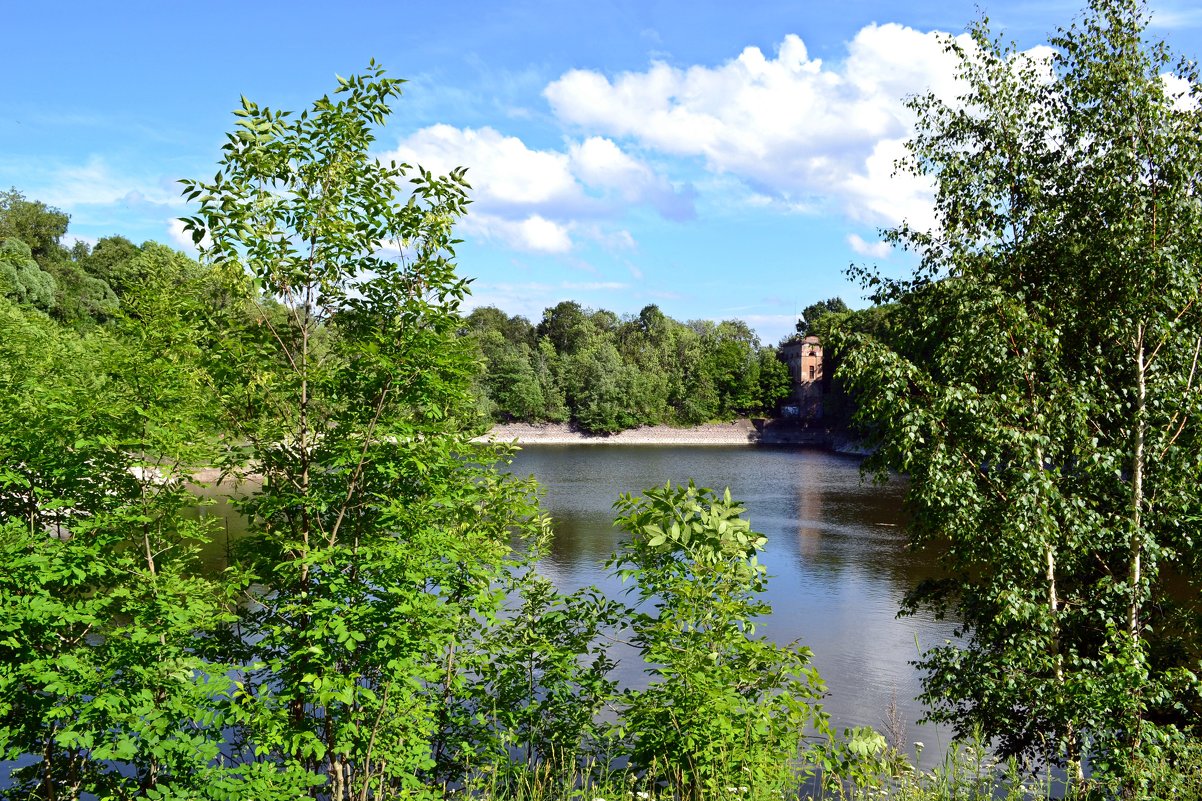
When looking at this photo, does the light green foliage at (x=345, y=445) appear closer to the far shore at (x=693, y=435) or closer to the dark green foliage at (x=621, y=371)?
the dark green foliage at (x=621, y=371)

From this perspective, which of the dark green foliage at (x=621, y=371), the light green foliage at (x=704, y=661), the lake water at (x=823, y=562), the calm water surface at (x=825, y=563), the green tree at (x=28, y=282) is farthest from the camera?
the dark green foliage at (x=621, y=371)

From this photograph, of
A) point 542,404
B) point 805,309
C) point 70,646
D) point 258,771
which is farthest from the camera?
point 805,309

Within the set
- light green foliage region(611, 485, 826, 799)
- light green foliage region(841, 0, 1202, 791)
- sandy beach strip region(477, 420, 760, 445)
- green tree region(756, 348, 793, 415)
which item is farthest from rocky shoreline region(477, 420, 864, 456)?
light green foliage region(611, 485, 826, 799)

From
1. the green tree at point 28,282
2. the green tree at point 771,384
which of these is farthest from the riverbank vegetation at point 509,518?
the green tree at point 771,384

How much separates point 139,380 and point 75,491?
105 cm

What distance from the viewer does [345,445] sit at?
5277mm

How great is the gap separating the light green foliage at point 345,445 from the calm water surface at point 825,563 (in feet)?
5.90

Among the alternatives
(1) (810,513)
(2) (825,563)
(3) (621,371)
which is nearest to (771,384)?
(3) (621,371)

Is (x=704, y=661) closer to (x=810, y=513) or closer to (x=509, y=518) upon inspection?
(x=509, y=518)

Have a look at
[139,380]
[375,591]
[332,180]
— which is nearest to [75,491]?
[139,380]

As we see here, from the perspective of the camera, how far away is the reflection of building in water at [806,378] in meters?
95.6

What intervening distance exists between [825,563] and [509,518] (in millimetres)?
20021

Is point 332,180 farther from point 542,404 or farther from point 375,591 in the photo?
point 542,404

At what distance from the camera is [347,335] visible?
589cm
